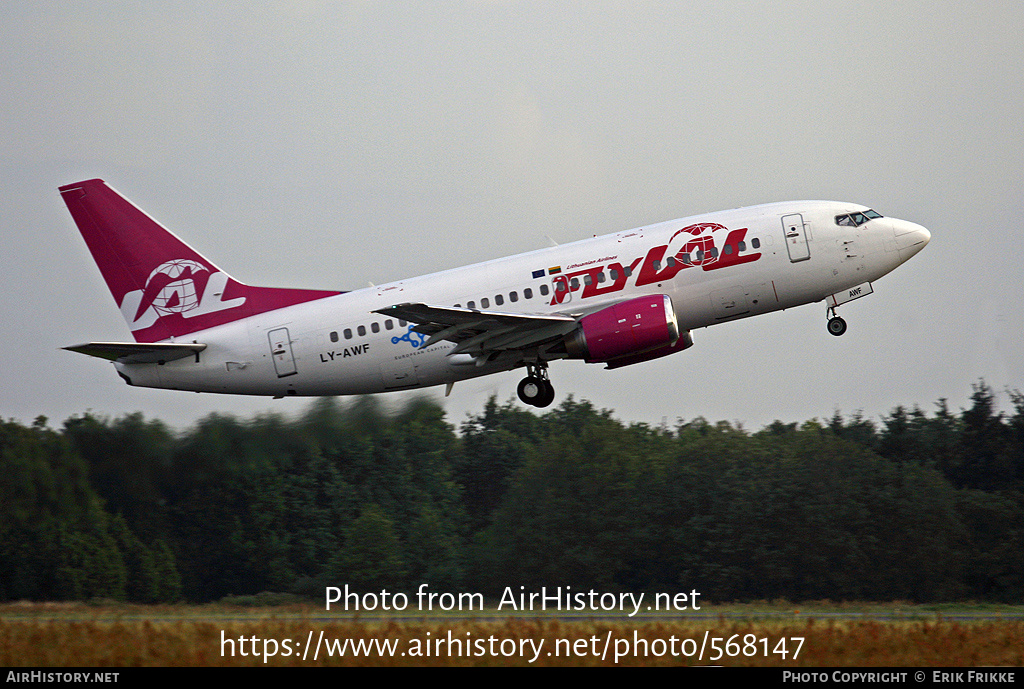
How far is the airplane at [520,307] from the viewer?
29984mm

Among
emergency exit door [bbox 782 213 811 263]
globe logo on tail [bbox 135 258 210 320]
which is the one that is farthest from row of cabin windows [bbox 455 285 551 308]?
globe logo on tail [bbox 135 258 210 320]

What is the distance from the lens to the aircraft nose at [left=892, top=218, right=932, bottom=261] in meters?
30.8

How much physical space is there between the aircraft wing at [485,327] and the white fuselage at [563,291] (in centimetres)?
61

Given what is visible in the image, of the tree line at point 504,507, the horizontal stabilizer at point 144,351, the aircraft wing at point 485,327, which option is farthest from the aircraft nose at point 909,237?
the horizontal stabilizer at point 144,351

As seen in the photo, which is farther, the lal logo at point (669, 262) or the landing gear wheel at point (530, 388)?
the landing gear wheel at point (530, 388)

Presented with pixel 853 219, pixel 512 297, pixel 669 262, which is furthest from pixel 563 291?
pixel 853 219

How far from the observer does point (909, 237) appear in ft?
101

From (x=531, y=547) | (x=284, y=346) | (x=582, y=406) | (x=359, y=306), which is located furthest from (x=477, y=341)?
(x=582, y=406)

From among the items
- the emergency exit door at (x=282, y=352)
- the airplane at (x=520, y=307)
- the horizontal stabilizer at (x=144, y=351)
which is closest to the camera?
the airplane at (x=520, y=307)

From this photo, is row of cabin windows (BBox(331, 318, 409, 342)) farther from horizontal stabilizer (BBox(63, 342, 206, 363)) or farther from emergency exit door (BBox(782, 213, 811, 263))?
emergency exit door (BBox(782, 213, 811, 263))

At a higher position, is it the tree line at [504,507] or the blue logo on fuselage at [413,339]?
the blue logo on fuselage at [413,339]

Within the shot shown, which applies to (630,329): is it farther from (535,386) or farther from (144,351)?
(144,351)

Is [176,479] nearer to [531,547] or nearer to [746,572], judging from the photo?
[531,547]

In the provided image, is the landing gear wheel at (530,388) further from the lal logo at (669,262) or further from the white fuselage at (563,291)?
the lal logo at (669,262)
